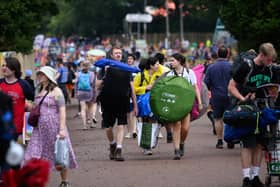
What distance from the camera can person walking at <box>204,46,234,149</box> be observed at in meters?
17.0

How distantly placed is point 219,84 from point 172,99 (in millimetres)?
1544

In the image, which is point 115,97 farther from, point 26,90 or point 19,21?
point 19,21

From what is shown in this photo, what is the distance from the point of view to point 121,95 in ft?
52.4

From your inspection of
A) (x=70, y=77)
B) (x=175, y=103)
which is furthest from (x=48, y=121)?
(x=70, y=77)

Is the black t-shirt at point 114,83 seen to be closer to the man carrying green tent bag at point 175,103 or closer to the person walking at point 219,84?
the man carrying green tent bag at point 175,103

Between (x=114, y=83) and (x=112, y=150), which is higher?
(x=114, y=83)

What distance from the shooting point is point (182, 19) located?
334ft

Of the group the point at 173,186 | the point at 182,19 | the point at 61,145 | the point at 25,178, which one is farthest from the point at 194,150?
the point at 182,19

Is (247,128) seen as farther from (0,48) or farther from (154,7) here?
(154,7)

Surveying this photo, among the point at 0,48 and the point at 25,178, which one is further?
the point at 0,48

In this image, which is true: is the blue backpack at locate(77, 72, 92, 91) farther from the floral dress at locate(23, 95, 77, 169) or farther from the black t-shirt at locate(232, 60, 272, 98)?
the black t-shirt at locate(232, 60, 272, 98)

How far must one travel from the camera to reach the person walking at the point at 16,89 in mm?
11117

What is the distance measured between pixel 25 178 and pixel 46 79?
13.1ft

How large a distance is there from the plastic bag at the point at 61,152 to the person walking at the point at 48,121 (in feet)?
0.24
